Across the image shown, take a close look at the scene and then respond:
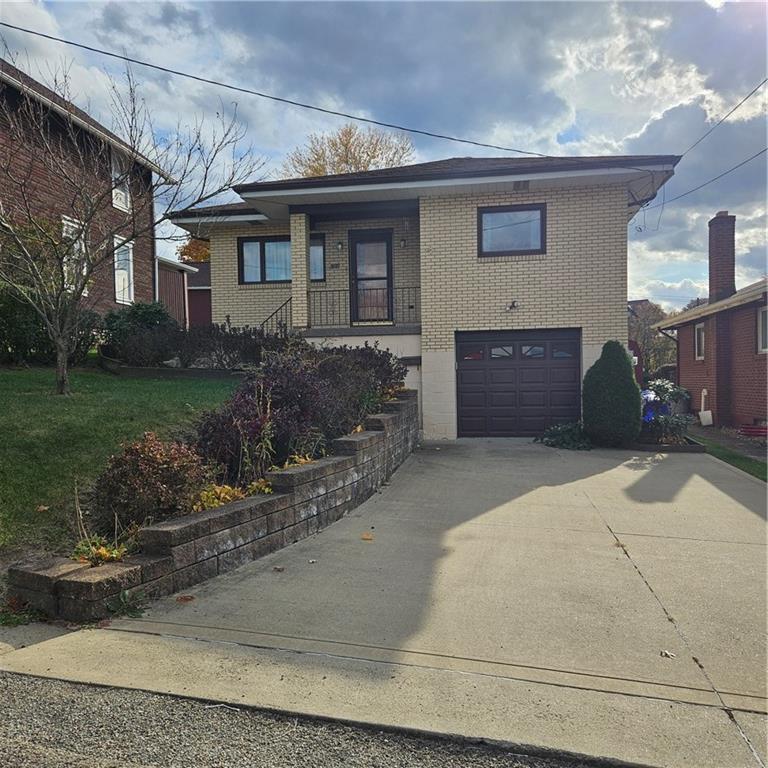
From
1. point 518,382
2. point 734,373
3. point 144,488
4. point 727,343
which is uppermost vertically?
point 727,343

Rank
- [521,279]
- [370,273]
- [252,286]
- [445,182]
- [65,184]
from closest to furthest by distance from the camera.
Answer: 1. [65,184]
2. [445,182]
3. [521,279]
4. [370,273]
5. [252,286]

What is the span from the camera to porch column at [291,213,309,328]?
12.1m

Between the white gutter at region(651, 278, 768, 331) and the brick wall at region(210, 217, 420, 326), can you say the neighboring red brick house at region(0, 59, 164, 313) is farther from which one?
the white gutter at region(651, 278, 768, 331)

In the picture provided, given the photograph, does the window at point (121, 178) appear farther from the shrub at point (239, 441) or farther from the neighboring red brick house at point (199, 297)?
the neighboring red brick house at point (199, 297)

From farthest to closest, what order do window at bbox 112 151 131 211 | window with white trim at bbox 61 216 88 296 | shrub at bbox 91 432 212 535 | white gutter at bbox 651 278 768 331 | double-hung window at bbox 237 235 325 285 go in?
double-hung window at bbox 237 235 325 285
white gutter at bbox 651 278 768 331
window at bbox 112 151 131 211
window with white trim at bbox 61 216 88 296
shrub at bbox 91 432 212 535

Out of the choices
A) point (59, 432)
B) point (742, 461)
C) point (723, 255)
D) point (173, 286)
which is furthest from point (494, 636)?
point (173, 286)

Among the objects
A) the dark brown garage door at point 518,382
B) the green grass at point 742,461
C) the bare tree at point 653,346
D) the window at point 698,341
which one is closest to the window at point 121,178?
the dark brown garage door at point 518,382

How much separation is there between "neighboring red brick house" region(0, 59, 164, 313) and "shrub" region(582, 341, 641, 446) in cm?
776

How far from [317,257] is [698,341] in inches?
538

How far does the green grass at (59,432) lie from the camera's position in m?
4.36

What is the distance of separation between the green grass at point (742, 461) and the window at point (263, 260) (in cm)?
1021

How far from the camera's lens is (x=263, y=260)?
1408 centimetres

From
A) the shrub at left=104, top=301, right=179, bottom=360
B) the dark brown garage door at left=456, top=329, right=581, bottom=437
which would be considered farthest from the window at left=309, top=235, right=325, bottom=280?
the dark brown garage door at left=456, top=329, right=581, bottom=437

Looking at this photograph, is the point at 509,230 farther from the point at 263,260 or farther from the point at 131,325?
the point at 131,325
